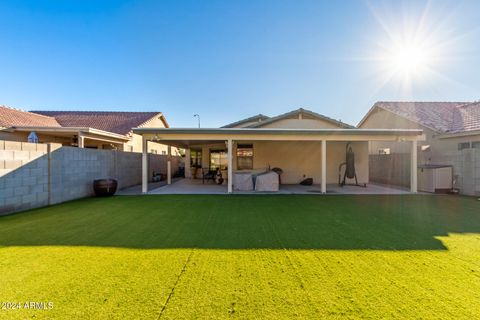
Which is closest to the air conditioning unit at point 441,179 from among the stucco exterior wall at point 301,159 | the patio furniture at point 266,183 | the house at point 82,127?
the stucco exterior wall at point 301,159

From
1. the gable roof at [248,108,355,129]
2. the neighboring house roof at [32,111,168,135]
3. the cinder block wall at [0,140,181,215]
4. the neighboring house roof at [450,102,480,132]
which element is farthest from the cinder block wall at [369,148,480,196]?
the neighboring house roof at [32,111,168,135]

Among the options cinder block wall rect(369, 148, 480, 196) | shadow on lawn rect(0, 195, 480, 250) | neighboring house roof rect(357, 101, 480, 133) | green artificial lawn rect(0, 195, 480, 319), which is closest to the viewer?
green artificial lawn rect(0, 195, 480, 319)

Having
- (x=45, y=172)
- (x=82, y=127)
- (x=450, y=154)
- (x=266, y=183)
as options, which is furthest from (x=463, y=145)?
(x=82, y=127)

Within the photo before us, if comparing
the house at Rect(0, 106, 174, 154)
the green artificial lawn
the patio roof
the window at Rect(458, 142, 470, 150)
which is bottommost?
the green artificial lawn

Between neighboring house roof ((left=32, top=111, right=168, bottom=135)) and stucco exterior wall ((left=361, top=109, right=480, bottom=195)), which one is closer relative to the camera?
stucco exterior wall ((left=361, top=109, right=480, bottom=195))

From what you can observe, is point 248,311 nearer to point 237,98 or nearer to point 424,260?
point 424,260

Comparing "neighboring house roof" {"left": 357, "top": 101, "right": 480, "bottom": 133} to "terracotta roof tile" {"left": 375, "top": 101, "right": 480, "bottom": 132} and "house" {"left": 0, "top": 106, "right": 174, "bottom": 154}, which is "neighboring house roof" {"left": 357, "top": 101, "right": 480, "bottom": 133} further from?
"house" {"left": 0, "top": 106, "right": 174, "bottom": 154}

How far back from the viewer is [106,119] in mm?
18766

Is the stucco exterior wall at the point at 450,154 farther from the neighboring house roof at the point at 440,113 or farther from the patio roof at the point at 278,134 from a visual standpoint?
the patio roof at the point at 278,134

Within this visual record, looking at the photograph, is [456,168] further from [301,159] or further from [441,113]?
[301,159]

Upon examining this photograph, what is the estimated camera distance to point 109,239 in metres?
4.25

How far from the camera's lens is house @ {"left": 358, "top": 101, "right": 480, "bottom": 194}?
376 inches

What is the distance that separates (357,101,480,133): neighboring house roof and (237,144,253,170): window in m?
9.64

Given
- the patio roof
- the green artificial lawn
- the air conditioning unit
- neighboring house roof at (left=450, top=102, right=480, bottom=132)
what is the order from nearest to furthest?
the green artificial lawn → the patio roof → the air conditioning unit → neighboring house roof at (left=450, top=102, right=480, bottom=132)
